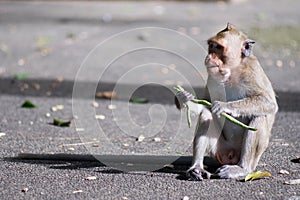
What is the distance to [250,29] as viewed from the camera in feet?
45.0

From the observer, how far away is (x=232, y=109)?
5.30 m

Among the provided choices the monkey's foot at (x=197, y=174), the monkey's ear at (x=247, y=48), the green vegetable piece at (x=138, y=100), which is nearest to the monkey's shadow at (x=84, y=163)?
the monkey's foot at (x=197, y=174)

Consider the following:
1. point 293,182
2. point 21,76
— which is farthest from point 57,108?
point 293,182

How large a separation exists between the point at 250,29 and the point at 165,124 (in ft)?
22.2

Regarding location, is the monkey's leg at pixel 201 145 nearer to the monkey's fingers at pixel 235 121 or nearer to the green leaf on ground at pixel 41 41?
the monkey's fingers at pixel 235 121

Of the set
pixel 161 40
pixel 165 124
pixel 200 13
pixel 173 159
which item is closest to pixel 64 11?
pixel 200 13

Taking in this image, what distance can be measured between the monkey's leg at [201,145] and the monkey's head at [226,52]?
329 millimetres

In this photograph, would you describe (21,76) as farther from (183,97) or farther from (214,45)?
(214,45)

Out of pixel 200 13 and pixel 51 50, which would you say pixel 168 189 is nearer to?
pixel 51 50

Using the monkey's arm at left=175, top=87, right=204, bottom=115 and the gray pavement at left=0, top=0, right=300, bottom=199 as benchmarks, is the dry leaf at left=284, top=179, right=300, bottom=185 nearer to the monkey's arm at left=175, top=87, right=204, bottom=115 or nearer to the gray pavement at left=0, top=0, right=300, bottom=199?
the gray pavement at left=0, top=0, right=300, bottom=199

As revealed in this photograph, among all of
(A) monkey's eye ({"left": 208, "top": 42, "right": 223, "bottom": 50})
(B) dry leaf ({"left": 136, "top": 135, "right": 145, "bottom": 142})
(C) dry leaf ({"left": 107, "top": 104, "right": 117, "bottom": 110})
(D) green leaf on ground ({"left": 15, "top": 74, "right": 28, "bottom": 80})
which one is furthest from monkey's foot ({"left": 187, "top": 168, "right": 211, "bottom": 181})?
(D) green leaf on ground ({"left": 15, "top": 74, "right": 28, "bottom": 80})

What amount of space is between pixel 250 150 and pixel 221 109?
0.41 metres

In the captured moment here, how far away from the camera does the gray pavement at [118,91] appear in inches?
207

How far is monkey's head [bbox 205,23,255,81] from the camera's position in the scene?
5.32 m
